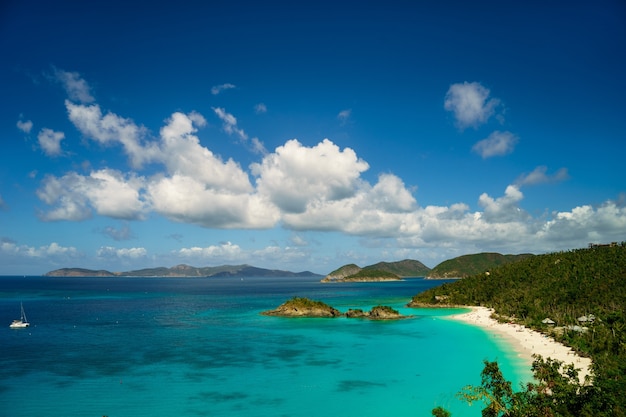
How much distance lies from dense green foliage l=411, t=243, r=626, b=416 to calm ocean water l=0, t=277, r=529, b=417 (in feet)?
37.0

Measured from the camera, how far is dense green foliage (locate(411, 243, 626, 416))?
31438 millimetres

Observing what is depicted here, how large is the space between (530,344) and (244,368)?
45296 millimetres

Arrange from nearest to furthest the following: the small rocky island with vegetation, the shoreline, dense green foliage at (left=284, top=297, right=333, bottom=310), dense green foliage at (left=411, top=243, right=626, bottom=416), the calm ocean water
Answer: dense green foliage at (left=411, top=243, right=626, bottom=416)
the calm ocean water
the shoreline
the small rocky island with vegetation
dense green foliage at (left=284, top=297, right=333, bottom=310)

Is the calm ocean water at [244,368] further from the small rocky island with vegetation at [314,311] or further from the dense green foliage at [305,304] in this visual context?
the dense green foliage at [305,304]

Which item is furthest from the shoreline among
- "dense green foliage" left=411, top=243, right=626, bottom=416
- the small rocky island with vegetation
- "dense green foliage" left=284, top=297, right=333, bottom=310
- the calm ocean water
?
"dense green foliage" left=284, top=297, right=333, bottom=310

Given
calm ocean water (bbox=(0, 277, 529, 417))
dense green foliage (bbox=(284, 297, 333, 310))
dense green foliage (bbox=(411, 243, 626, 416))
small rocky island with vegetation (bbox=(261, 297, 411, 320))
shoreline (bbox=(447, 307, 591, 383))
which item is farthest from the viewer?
dense green foliage (bbox=(284, 297, 333, 310))

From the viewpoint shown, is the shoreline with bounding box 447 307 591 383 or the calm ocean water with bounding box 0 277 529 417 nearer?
the calm ocean water with bounding box 0 277 529 417

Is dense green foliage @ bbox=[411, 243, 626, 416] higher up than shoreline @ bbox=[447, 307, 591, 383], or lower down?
higher up

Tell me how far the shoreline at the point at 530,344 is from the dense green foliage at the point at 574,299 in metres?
1.59

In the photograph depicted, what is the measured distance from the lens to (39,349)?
64.6 metres

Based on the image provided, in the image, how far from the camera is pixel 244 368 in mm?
51031

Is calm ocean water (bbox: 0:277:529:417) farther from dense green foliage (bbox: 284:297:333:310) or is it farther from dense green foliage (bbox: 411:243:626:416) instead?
dense green foliage (bbox: 284:297:333:310)

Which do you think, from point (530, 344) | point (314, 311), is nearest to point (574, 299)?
point (530, 344)

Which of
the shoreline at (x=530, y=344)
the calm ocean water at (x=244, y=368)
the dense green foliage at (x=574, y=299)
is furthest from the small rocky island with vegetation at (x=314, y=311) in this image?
the dense green foliage at (x=574, y=299)
